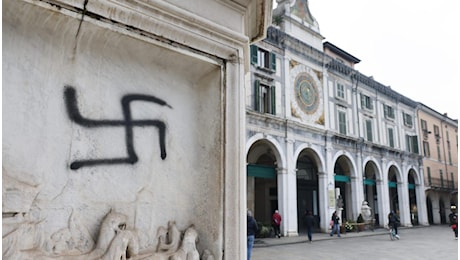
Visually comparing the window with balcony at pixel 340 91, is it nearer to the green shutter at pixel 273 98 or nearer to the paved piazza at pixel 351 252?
the green shutter at pixel 273 98

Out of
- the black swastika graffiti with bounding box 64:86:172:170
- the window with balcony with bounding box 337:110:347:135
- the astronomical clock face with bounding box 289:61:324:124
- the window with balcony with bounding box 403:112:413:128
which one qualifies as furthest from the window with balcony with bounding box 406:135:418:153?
the black swastika graffiti with bounding box 64:86:172:170

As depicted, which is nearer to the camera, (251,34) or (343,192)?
(251,34)

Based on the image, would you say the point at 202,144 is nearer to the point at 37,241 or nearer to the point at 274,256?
the point at 37,241

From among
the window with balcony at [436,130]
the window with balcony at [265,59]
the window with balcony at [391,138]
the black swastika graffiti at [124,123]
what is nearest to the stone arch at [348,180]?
the window with balcony at [391,138]

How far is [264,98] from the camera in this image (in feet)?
65.9

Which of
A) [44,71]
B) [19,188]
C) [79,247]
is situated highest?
[44,71]

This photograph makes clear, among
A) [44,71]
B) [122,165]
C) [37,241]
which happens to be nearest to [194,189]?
[122,165]

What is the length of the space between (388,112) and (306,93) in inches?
450

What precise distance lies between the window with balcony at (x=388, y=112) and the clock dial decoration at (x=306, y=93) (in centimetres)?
984

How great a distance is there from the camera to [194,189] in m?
2.87

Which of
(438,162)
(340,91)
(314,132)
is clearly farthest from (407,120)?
(314,132)

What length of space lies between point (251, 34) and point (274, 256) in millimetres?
10468

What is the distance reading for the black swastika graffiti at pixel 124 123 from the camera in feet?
7.91

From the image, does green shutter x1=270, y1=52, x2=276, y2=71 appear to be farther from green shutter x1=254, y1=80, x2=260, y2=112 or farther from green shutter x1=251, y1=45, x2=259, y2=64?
green shutter x1=254, y1=80, x2=260, y2=112
